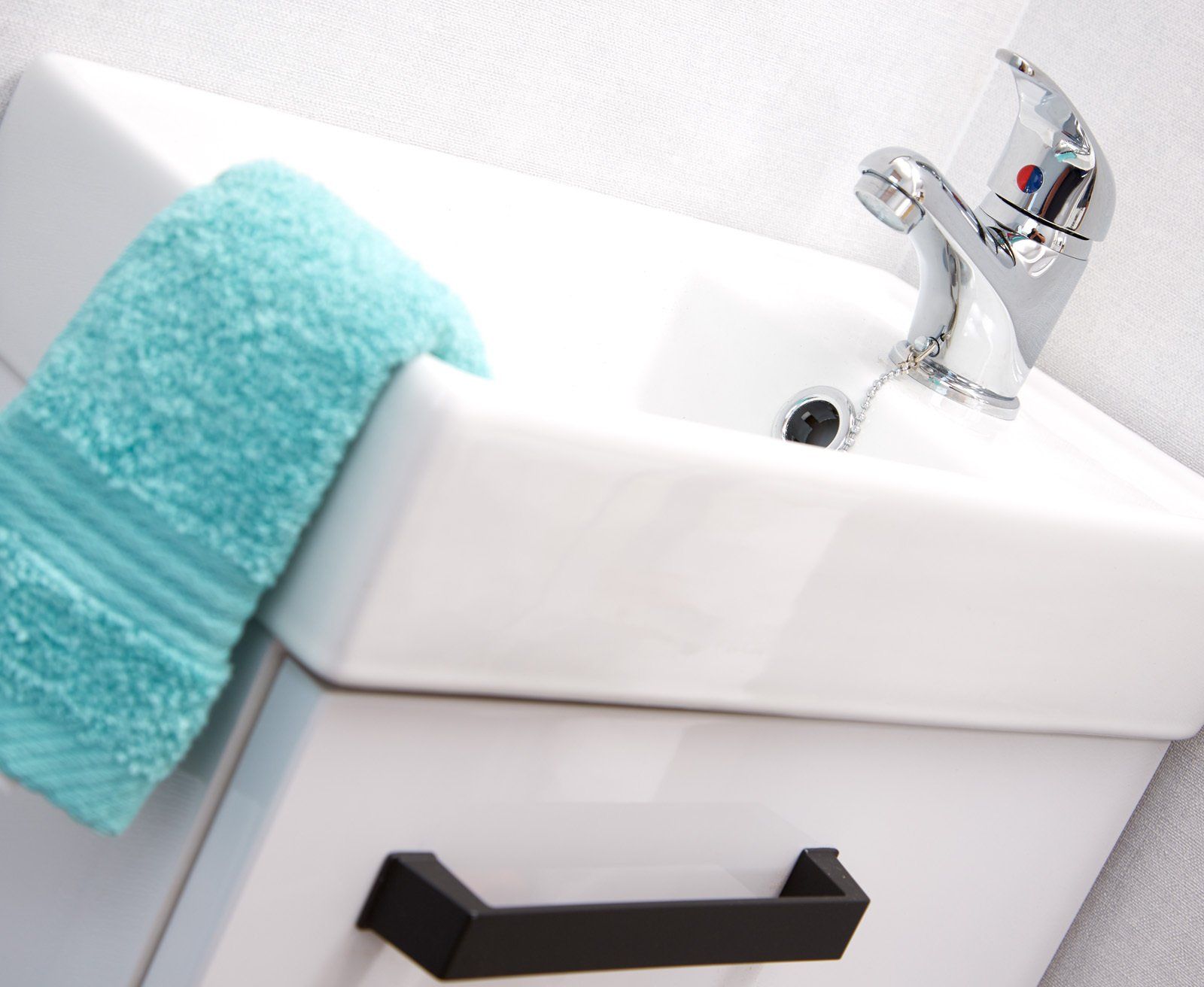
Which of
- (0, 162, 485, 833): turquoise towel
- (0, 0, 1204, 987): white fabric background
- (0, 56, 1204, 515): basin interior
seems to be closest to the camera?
(0, 162, 485, 833): turquoise towel

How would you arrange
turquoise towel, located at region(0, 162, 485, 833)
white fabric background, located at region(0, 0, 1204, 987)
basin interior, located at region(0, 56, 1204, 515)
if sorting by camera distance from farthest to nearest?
white fabric background, located at region(0, 0, 1204, 987) < basin interior, located at region(0, 56, 1204, 515) < turquoise towel, located at region(0, 162, 485, 833)

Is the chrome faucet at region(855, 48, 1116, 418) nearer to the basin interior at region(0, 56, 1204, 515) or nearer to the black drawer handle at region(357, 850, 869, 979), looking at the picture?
the basin interior at region(0, 56, 1204, 515)

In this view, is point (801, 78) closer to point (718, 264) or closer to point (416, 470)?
point (718, 264)

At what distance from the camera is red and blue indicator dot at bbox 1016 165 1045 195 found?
22.7 inches

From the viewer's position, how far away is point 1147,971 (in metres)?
0.58

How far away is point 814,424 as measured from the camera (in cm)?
59

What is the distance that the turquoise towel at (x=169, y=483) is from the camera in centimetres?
31

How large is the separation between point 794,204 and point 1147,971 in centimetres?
47

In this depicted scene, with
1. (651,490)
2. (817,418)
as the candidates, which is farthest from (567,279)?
(651,490)

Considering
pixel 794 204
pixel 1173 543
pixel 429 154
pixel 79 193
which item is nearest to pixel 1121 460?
pixel 1173 543

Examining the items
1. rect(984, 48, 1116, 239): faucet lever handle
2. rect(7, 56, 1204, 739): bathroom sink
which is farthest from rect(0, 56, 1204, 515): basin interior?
rect(984, 48, 1116, 239): faucet lever handle

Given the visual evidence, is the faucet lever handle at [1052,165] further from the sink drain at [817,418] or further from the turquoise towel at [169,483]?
the turquoise towel at [169,483]

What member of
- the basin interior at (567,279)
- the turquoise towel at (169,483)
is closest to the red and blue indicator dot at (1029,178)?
the basin interior at (567,279)

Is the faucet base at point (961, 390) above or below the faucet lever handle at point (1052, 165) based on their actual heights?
below
